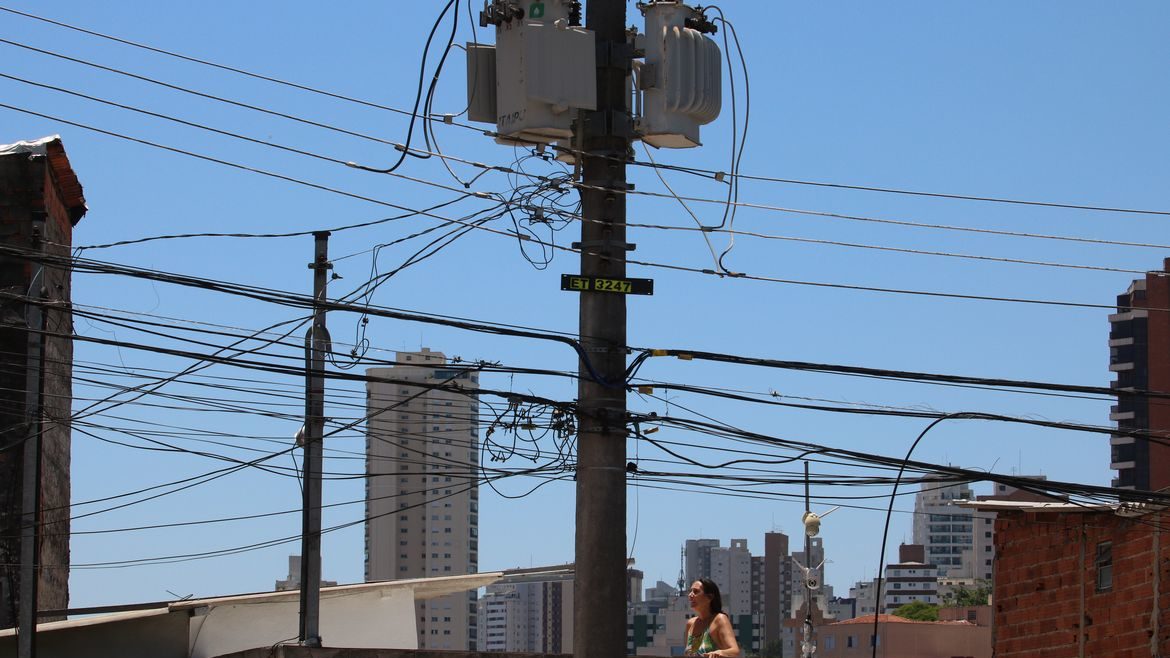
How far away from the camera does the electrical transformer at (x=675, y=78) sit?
1320 centimetres

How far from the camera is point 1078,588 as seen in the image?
16.9 meters

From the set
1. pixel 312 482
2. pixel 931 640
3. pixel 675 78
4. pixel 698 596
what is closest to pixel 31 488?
pixel 312 482

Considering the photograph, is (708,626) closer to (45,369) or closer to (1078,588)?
(1078,588)

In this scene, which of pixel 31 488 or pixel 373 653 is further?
pixel 31 488

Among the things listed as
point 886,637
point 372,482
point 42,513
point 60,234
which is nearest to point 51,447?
point 42,513

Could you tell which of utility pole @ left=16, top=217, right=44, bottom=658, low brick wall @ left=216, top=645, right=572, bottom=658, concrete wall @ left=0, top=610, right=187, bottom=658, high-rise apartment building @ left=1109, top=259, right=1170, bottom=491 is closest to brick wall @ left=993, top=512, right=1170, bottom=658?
low brick wall @ left=216, top=645, right=572, bottom=658

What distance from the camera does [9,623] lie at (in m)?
21.5

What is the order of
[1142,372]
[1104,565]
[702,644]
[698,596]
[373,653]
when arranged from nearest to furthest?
[702,644] → [698,596] → [373,653] → [1104,565] → [1142,372]

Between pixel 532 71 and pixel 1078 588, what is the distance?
835 centimetres

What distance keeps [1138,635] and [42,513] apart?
15.2 metres

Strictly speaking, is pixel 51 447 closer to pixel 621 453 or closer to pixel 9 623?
pixel 9 623

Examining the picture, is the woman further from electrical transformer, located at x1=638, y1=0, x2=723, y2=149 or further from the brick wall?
the brick wall

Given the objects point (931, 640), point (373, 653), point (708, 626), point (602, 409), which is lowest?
point (931, 640)

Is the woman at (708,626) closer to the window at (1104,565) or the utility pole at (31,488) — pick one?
the window at (1104,565)
